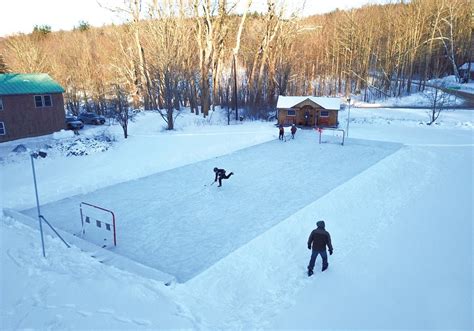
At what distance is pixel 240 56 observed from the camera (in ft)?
162

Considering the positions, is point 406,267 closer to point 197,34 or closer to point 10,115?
point 10,115

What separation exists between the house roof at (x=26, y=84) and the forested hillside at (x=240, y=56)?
14.8 ft

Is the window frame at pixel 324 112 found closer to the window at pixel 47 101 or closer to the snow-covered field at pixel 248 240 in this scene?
the snow-covered field at pixel 248 240

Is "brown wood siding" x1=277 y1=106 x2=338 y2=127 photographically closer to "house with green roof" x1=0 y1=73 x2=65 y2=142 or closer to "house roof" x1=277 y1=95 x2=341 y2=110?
"house roof" x1=277 y1=95 x2=341 y2=110

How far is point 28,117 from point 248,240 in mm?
20095

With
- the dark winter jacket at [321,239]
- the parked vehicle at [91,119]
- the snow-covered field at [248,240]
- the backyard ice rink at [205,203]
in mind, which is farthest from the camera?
the parked vehicle at [91,119]

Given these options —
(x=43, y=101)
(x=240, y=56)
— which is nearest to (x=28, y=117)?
(x=43, y=101)

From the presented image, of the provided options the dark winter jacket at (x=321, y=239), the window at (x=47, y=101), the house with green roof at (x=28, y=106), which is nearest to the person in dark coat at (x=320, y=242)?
the dark winter jacket at (x=321, y=239)

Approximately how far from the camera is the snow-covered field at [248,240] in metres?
6.14

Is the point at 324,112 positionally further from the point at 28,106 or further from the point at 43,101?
the point at 28,106

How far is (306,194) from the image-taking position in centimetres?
1295

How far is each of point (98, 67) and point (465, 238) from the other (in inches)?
1762

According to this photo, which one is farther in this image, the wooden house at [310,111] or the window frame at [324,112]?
the window frame at [324,112]

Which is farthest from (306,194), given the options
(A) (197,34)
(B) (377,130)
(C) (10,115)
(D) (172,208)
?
(A) (197,34)
